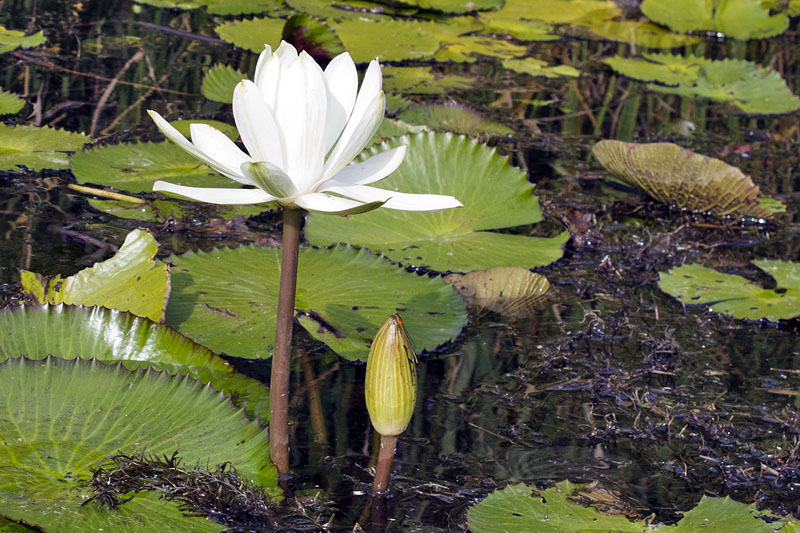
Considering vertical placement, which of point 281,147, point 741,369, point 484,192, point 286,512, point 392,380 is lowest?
point 286,512

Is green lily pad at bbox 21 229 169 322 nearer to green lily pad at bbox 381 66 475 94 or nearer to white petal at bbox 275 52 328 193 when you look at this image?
white petal at bbox 275 52 328 193

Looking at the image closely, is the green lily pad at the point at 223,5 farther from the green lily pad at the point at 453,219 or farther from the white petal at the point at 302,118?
the white petal at the point at 302,118

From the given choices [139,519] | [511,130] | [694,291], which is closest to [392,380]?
[139,519]

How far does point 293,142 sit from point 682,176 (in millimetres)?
2024

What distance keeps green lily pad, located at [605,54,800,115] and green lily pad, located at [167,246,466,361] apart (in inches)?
117

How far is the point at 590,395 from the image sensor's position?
183 centimetres

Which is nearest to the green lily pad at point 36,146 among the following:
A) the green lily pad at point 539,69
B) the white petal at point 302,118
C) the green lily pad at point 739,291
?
the white petal at point 302,118

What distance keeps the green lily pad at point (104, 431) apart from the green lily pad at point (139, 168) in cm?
126

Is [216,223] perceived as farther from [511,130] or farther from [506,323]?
[511,130]

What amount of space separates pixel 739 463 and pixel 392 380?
0.85m

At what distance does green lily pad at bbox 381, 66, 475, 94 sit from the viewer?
3840 mm

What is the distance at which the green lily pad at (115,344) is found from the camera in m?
1.43

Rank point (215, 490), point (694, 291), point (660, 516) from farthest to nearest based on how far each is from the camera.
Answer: point (694, 291), point (660, 516), point (215, 490)

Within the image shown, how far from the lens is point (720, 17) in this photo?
627 cm
